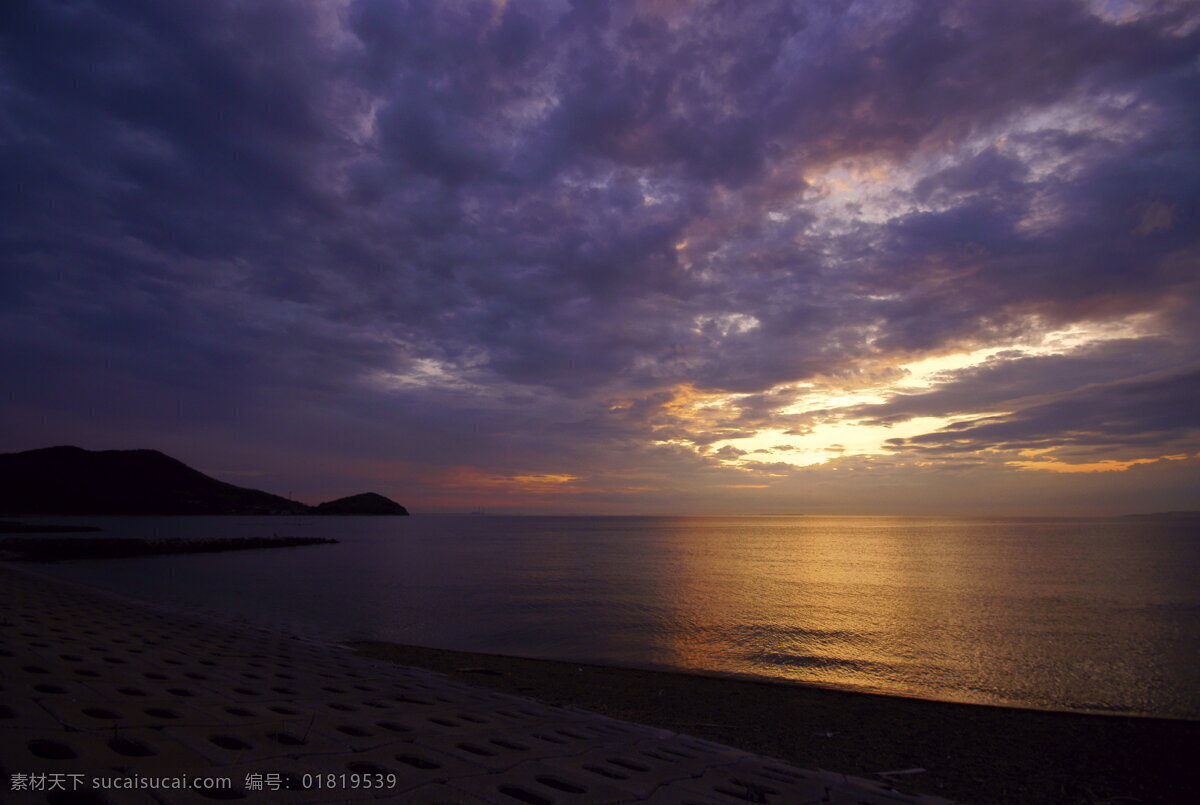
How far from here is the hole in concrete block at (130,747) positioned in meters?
4.61

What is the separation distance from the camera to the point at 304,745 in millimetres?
5664

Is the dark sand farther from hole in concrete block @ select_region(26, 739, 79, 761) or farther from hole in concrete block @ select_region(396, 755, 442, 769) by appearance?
hole in concrete block @ select_region(26, 739, 79, 761)

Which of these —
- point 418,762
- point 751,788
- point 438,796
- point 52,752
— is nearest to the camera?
point 52,752

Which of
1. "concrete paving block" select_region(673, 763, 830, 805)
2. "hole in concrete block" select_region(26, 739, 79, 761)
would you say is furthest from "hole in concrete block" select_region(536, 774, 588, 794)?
"hole in concrete block" select_region(26, 739, 79, 761)

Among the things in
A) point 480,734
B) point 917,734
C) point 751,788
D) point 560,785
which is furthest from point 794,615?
point 560,785

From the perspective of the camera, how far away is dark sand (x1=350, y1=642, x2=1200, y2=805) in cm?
993

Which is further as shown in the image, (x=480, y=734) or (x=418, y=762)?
(x=480, y=734)

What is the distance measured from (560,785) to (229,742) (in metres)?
3.22

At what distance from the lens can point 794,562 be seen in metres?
65.9

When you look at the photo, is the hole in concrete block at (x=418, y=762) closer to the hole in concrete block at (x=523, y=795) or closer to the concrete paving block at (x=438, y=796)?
the concrete paving block at (x=438, y=796)

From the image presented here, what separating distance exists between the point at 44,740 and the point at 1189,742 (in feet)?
62.4

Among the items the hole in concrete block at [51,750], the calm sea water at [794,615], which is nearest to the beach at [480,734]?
the hole in concrete block at [51,750]

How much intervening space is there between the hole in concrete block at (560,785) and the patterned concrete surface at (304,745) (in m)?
0.02

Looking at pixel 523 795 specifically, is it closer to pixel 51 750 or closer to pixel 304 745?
pixel 304 745
